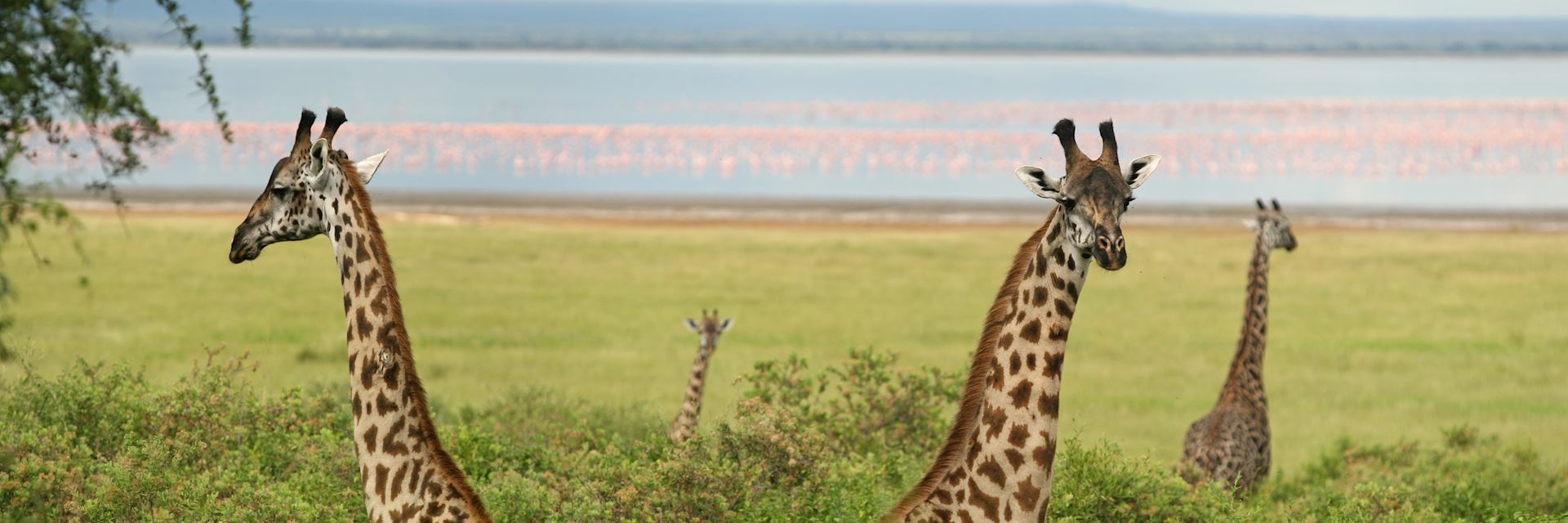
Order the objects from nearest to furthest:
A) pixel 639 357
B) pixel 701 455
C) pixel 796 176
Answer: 1. pixel 701 455
2. pixel 639 357
3. pixel 796 176

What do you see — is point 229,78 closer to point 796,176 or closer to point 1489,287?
point 796,176

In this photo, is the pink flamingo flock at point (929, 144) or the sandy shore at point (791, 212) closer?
the sandy shore at point (791, 212)

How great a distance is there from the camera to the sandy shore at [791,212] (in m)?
47.5

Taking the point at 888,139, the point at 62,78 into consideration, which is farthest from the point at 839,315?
the point at 888,139

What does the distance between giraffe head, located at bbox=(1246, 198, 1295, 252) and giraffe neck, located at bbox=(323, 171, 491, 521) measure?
9.14m

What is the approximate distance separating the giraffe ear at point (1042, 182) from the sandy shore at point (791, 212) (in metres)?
37.5

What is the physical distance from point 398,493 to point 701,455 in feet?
10.5

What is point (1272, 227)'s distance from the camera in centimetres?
1539

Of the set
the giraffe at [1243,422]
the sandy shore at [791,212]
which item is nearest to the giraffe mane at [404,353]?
the giraffe at [1243,422]

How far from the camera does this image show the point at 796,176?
7419 centimetres

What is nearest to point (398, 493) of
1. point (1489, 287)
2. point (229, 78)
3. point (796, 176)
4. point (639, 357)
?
point (639, 357)

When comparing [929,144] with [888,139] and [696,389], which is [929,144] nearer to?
[888,139]

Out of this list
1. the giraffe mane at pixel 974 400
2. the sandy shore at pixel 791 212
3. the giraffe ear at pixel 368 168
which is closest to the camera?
the giraffe mane at pixel 974 400

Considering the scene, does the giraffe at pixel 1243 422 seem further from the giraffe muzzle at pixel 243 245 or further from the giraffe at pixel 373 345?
the giraffe muzzle at pixel 243 245
